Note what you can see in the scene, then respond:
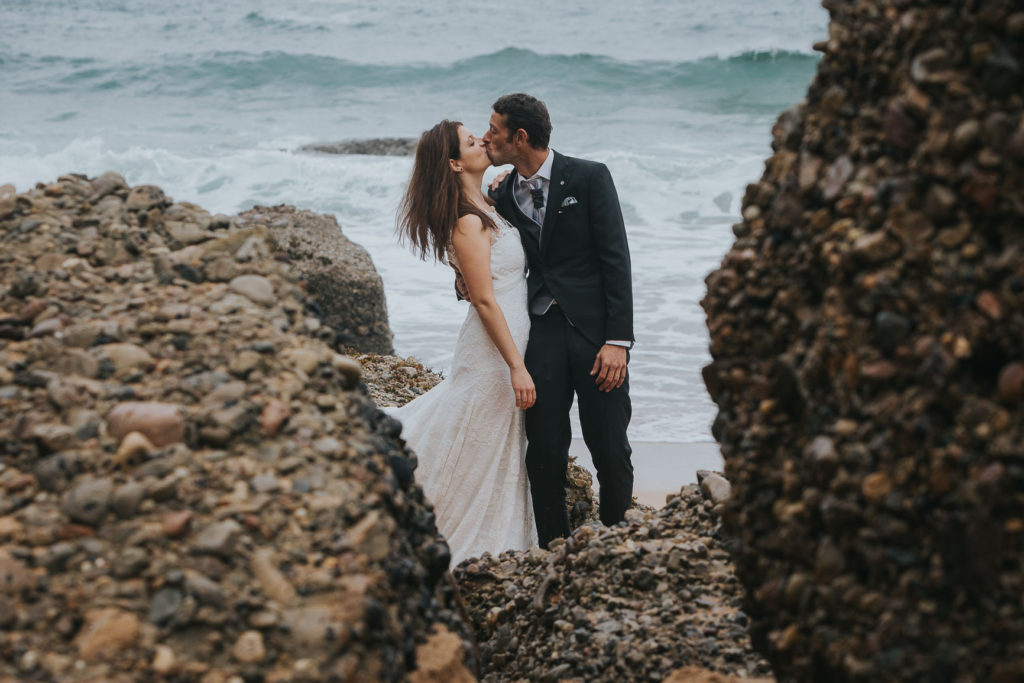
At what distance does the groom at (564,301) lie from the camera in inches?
188

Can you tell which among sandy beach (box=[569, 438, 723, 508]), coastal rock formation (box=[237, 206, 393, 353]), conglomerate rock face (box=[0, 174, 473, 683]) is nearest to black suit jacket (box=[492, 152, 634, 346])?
sandy beach (box=[569, 438, 723, 508])

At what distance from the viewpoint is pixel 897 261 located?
1866 millimetres

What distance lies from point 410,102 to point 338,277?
1961cm

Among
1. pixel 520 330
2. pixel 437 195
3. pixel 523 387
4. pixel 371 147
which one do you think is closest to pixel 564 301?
pixel 520 330

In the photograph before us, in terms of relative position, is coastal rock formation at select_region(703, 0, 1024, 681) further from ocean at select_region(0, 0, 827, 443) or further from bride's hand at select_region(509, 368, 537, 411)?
ocean at select_region(0, 0, 827, 443)

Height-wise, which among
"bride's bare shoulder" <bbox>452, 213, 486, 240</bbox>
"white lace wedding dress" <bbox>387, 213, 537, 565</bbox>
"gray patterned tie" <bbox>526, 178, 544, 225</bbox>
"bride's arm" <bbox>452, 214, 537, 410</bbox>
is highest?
"gray patterned tie" <bbox>526, 178, 544, 225</bbox>

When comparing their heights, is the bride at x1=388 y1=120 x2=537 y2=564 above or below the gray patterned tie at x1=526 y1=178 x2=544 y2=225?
below

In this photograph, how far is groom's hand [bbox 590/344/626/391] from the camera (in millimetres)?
4750

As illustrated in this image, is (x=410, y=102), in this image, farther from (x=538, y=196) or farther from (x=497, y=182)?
(x=538, y=196)

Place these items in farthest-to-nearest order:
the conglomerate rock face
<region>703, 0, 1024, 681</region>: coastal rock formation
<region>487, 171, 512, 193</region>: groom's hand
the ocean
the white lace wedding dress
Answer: the ocean, <region>487, 171, 512, 193</region>: groom's hand, the white lace wedding dress, the conglomerate rock face, <region>703, 0, 1024, 681</region>: coastal rock formation

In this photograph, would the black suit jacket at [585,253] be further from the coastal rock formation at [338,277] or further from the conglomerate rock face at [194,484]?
the coastal rock formation at [338,277]

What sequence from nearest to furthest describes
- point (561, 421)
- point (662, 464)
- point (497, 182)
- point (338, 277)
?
point (561, 421)
point (497, 182)
point (662, 464)
point (338, 277)

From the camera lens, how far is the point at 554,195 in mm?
4797

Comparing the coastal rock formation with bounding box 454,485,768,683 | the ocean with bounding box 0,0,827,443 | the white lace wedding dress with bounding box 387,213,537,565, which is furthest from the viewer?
the ocean with bounding box 0,0,827,443
